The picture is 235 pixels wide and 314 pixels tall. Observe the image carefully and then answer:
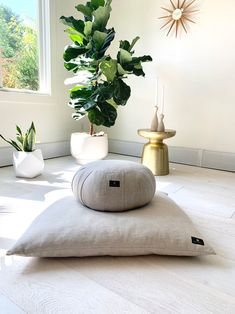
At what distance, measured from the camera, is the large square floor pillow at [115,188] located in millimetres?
901

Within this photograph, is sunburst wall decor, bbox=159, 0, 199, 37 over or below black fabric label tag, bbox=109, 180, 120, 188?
over

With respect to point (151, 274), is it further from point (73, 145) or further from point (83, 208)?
point (73, 145)

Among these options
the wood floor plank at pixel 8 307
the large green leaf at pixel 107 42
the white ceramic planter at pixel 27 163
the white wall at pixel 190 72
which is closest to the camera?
the wood floor plank at pixel 8 307

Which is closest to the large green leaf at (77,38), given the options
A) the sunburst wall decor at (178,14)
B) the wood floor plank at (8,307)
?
the sunburst wall decor at (178,14)

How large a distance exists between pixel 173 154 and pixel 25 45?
1.62 meters

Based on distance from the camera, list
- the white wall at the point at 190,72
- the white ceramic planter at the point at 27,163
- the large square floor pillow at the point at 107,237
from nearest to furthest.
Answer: the large square floor pillow at the point at 107,237, the white ceramic planter at the point at 27,163, the white wall at the point at 190,72

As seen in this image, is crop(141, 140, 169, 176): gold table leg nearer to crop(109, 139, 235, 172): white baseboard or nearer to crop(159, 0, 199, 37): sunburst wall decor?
crop(109, 139, 235, 172): white baseboard

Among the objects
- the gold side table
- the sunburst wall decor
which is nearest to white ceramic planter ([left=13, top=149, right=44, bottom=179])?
the gold side table

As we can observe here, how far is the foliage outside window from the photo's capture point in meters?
1.96

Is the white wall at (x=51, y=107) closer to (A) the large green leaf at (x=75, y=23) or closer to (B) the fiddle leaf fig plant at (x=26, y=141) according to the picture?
(B) the fiddle leaf fig plant at (x=26, y=141)

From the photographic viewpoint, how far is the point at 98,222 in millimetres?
830

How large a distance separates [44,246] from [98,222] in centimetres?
19

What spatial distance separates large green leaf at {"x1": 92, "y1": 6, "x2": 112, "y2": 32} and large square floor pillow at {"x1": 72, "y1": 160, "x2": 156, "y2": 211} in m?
1.20

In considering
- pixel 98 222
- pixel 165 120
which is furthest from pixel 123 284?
pixel 165 120
